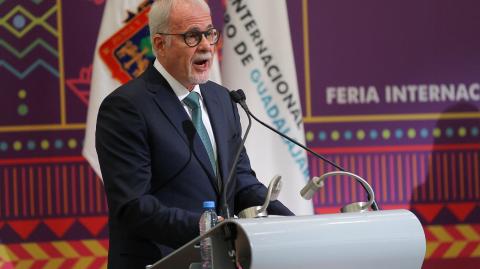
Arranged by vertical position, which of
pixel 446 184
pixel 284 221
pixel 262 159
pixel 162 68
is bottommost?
pixel 446 184

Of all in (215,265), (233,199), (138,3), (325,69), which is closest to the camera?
(215,265)

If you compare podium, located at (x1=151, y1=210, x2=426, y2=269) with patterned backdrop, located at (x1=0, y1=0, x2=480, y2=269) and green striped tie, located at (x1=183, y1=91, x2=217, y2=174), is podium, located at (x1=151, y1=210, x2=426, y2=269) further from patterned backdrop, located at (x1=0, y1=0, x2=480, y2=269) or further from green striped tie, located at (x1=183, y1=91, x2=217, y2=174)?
patterned backdrop, located at (x1=0, y1=0, x2=480, y2=269)

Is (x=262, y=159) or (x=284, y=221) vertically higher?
(x=284, y=221)

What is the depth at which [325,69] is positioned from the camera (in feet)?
17.2

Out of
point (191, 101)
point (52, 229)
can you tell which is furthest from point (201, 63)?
point (52, 229)

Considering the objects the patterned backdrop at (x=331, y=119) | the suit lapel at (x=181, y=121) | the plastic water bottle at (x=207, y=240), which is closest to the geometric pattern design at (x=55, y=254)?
the patterned backdrop at (x=331, y=119)

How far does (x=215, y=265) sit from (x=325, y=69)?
3159 mm

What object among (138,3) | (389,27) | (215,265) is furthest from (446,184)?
(215,265)

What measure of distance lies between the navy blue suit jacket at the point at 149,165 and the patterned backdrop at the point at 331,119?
7.03ft

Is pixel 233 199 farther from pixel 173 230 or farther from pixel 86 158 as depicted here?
pixel 86 158

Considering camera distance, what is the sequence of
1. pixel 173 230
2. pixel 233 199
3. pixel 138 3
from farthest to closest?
pixel 138 3 → pixel 233 199 → pixel 173 230

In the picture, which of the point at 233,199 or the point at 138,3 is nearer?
the point at 233,199

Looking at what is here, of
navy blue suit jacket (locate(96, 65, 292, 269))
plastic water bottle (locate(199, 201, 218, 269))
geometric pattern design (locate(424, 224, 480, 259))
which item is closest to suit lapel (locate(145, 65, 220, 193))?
navy blue suit jacket (locate(96, 65, 292, 269))

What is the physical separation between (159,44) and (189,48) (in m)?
0.13
